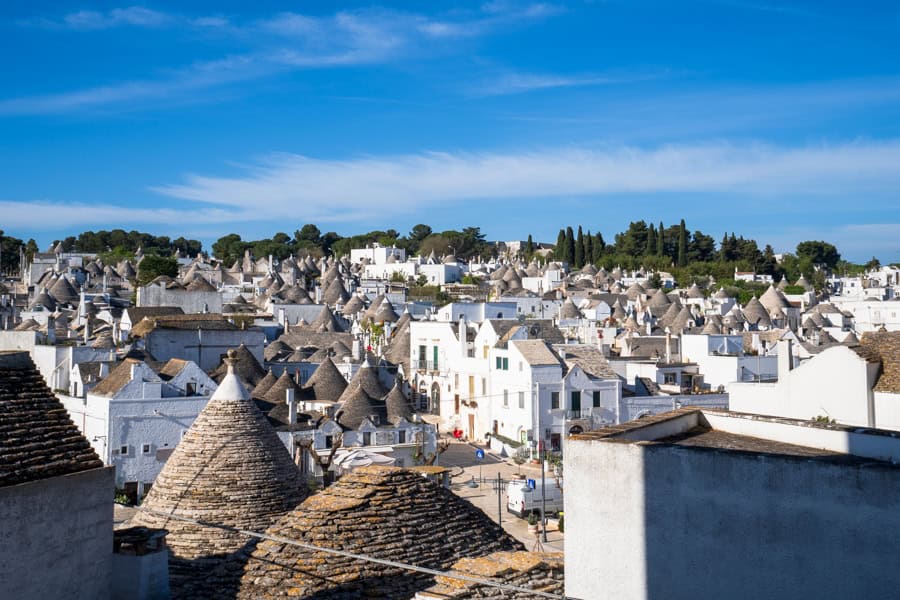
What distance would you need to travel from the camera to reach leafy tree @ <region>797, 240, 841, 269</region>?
14962 centimetres

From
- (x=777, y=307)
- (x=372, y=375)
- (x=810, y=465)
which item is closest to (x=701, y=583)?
(x=810, y=465)

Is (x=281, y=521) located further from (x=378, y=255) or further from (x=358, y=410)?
(x=378, y=255)

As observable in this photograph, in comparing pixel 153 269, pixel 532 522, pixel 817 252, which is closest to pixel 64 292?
pixel 153 269

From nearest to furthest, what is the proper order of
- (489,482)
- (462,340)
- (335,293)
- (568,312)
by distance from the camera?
(489,482)
(462,340)
(568,312)
(335,293)

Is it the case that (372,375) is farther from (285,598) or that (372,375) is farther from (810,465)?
(810,465)

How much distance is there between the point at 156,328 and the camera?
3878 centimetres

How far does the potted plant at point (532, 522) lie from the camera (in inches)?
1051

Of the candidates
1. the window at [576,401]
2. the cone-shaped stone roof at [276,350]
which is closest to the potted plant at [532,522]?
the window at [576,401]

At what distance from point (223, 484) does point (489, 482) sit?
65.5ft

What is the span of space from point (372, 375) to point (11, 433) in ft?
105

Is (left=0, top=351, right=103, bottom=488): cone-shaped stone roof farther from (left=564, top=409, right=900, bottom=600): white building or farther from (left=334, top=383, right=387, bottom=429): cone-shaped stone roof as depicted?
(left=334, top=383, right=387, bottom=429): cone-shaped stone roof

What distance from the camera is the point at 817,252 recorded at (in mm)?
150375

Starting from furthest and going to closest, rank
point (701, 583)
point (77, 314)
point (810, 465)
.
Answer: point (77, 314), point (701, 583), point (810, 465)

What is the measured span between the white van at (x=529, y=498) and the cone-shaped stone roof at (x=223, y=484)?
46.5 ft
